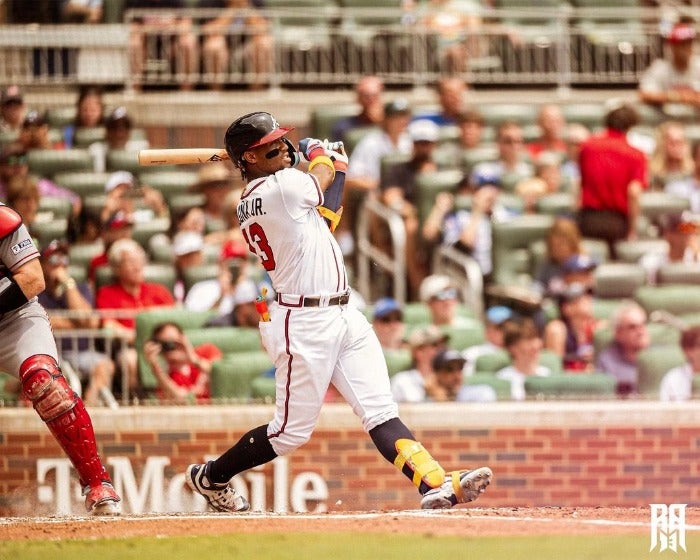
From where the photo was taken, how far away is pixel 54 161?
10891 mm

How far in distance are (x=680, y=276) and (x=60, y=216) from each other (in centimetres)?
433

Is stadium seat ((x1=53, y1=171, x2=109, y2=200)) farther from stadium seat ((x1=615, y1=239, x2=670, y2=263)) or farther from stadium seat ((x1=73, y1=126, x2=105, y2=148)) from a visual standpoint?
stadium seat ((x1=615, y1=239, x2=670, y2=263))

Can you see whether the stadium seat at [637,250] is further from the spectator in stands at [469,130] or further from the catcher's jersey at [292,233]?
the catcher's jersey at [292,233]

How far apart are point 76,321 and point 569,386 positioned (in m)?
2.99

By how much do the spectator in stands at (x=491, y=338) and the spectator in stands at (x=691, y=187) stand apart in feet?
8.24

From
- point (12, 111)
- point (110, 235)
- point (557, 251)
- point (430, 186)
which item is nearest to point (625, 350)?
point (557, 251)

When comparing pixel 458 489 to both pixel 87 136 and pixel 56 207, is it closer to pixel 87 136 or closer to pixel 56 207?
pixel 56 207

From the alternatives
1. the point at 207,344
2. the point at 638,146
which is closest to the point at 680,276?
the point at 638,146

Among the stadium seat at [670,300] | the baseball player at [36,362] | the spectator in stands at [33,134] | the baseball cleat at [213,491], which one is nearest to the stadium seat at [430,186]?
the stadium seat at [670,300]

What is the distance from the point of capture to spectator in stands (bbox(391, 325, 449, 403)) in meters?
8.59

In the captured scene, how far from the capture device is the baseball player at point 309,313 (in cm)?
610

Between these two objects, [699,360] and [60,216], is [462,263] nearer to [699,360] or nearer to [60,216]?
[699,360]

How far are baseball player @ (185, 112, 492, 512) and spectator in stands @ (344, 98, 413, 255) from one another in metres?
4.14

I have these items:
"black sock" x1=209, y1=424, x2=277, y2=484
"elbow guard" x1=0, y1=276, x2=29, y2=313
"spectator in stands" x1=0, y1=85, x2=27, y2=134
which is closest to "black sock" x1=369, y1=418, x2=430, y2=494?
"black sock" x1=209, y1=424, x2=277, y2=484
